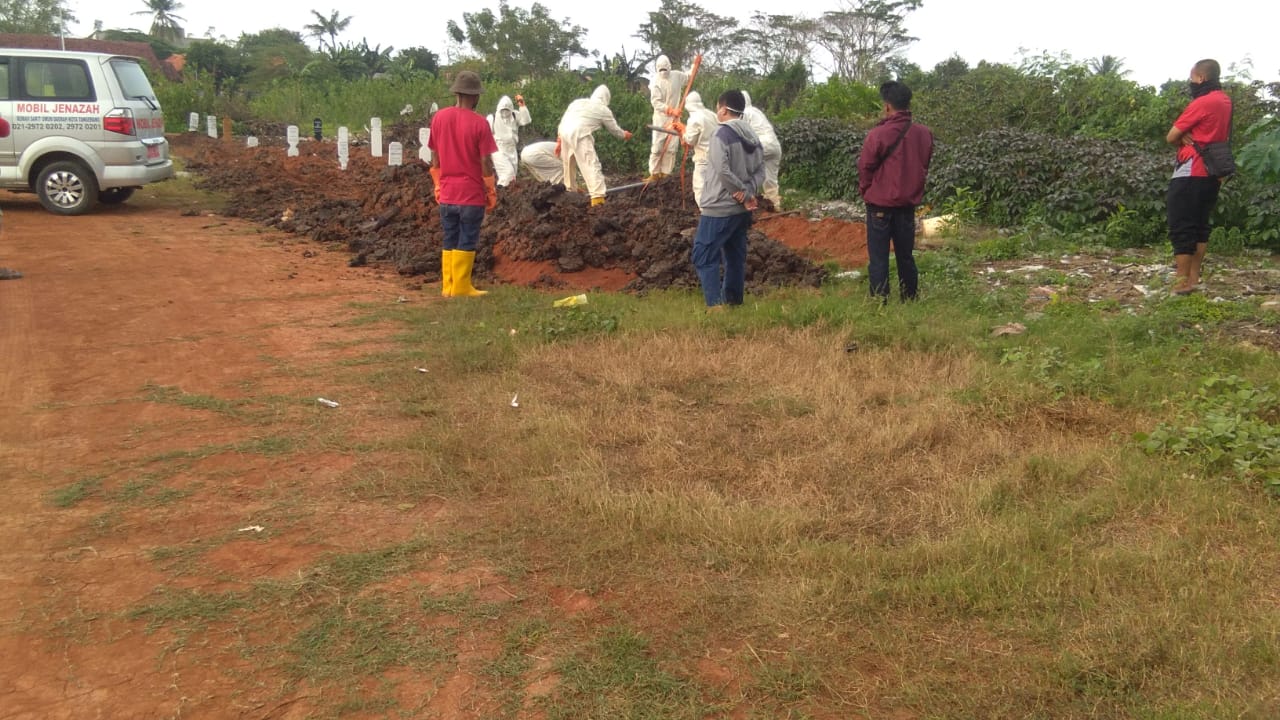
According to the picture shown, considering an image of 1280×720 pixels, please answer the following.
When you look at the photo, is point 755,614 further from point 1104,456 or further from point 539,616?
point 1104,456

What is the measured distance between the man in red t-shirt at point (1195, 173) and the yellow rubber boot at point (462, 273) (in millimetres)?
5739

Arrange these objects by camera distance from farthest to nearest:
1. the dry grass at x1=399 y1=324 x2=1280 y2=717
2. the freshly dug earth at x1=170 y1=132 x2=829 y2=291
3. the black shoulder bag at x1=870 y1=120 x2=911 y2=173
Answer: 1. the freshly dug earth at x1=170 y1=132 x2=829 y2=291
2. the black shoulder bag at x1=870 y1=120 x2=911 y2=173
3. the dry grass at x1=399 y1=324 x2=1280 y2=717

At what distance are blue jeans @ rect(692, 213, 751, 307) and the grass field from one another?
1.31 meters

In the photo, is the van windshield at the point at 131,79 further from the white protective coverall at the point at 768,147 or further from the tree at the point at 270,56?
the tree at the point at 270,56

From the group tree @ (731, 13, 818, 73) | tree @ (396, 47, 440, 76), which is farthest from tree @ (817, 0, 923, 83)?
tree @ (396, 47, 440, 76)

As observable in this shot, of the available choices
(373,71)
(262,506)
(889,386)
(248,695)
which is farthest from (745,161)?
(373,71)

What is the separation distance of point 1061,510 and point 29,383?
5.46m

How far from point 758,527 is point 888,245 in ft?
13.5

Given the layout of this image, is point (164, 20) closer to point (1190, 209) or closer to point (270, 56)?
point (270, 56)

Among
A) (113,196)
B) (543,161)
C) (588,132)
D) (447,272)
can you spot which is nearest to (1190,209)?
(447,272)

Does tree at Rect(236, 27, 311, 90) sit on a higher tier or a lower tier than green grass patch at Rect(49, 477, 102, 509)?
higher

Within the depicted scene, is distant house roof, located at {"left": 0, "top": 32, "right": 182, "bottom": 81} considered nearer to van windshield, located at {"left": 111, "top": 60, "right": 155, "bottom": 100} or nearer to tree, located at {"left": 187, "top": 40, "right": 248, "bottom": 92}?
tree, located at {"left": 187, "top": 40, "right": 248, "bottom": 92}

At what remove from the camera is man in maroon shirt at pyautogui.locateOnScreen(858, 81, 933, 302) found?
7.00 m

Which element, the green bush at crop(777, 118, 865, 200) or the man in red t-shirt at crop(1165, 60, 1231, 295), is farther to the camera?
the green bush at crop(777, 118, 865, 200)
